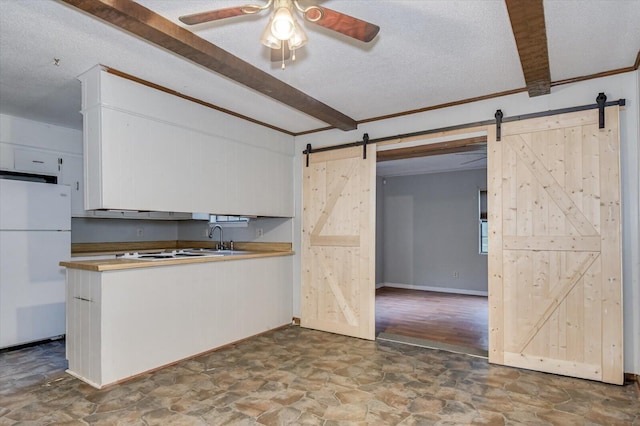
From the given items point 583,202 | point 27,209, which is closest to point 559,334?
point 583,202

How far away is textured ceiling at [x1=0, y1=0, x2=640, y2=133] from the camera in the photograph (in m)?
2.23

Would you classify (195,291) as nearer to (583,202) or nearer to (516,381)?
(516,381)

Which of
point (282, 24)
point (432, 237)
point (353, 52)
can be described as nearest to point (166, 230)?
point (353, 52)

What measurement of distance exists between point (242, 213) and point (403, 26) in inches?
106

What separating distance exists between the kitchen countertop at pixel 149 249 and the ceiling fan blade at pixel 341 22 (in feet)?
7.86

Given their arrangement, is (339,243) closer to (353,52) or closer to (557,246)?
(557,246)

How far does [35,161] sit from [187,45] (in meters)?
3.20

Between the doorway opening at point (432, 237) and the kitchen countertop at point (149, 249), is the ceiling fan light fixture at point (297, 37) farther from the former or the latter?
the doorway opening at point (432, 237)

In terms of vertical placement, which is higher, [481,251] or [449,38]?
[449,38]

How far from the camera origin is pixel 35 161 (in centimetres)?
440

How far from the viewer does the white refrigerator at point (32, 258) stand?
12.6ft

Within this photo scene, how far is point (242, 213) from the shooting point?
4.30 meters

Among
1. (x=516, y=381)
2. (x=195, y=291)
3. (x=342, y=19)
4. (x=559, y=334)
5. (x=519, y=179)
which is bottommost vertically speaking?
(x=516, y=381)

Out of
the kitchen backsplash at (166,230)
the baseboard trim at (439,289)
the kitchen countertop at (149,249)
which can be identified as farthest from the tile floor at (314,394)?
the baseboard trim at (439,289)
